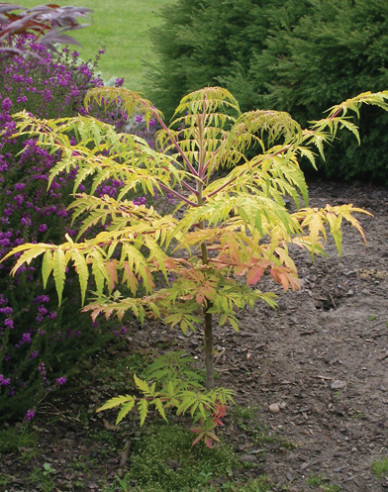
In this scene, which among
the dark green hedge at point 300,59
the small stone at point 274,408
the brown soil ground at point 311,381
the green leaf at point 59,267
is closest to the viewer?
the green leaf at point 59,267

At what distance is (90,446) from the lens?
3.25 metres

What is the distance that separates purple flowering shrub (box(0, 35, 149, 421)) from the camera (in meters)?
3.17

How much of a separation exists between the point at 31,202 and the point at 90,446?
49.1 inches

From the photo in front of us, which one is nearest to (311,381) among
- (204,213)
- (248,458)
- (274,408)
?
(274,408)

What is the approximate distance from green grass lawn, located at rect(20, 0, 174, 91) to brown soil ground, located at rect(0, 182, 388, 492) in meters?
5.80

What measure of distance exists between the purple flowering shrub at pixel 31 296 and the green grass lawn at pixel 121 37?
623 cm

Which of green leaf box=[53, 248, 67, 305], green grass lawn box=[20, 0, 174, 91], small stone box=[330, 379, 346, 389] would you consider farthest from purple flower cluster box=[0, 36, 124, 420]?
green grass lawn box=[20, 0, 174, 91]

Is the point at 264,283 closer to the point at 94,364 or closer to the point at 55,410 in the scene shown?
the point at 94,364

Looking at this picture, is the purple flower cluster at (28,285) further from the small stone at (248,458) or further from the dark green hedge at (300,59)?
the dark green hedge at (300,59)

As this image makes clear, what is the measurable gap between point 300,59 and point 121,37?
9610 mm

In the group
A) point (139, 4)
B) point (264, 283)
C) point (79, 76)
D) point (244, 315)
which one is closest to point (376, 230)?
point (264, 283)

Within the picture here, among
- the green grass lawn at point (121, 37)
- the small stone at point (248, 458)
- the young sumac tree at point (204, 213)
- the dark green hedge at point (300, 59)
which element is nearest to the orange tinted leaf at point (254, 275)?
the young sumac tree at point (204, 213)

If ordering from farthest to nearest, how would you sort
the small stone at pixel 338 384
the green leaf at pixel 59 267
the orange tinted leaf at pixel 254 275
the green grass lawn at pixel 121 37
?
1. the green grass lawn at pixel 121 37
2. the small stone at pixel 338 384
3. the orange tinted leaf at pixel 254 275
4. the green leaf at pixel 59 267

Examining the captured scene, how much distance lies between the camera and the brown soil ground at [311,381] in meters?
3.13
